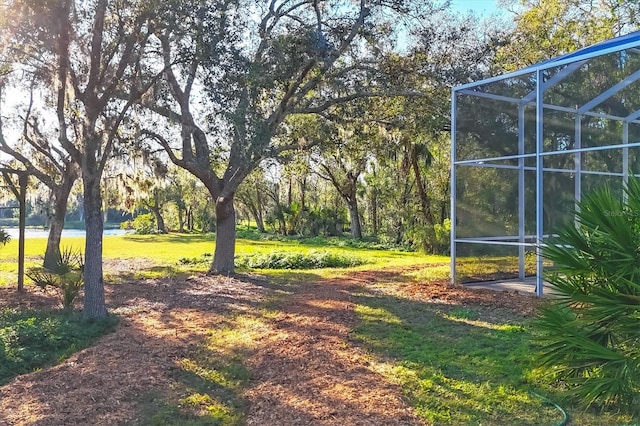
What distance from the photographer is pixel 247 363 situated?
Answer: 579cm

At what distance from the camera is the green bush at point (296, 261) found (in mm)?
15766

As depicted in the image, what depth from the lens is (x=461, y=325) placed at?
7199 mm

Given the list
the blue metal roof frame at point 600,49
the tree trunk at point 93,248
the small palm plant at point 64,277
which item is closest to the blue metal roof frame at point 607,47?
the blue metal roof frame at point 600,49

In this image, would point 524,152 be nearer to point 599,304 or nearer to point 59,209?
point 599,304

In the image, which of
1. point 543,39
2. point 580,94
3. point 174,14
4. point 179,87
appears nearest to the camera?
point 174,14

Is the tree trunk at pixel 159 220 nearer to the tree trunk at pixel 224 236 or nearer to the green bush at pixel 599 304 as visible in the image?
the tree trunk at pixel 224 236

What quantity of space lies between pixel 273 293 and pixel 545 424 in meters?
7.07

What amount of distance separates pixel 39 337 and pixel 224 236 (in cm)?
628

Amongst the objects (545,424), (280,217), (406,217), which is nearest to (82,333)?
(545,424)

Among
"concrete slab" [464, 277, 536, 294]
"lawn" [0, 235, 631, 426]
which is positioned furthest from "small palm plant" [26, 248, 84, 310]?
"concrete slab" [464, 277, 536, 294]

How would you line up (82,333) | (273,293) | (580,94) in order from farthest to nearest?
(273,293), (580,94), (82,333)

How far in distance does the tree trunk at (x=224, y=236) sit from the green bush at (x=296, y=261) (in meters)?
2.79

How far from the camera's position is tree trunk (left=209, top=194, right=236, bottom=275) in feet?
40.4

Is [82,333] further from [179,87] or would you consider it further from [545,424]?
[179,87]
